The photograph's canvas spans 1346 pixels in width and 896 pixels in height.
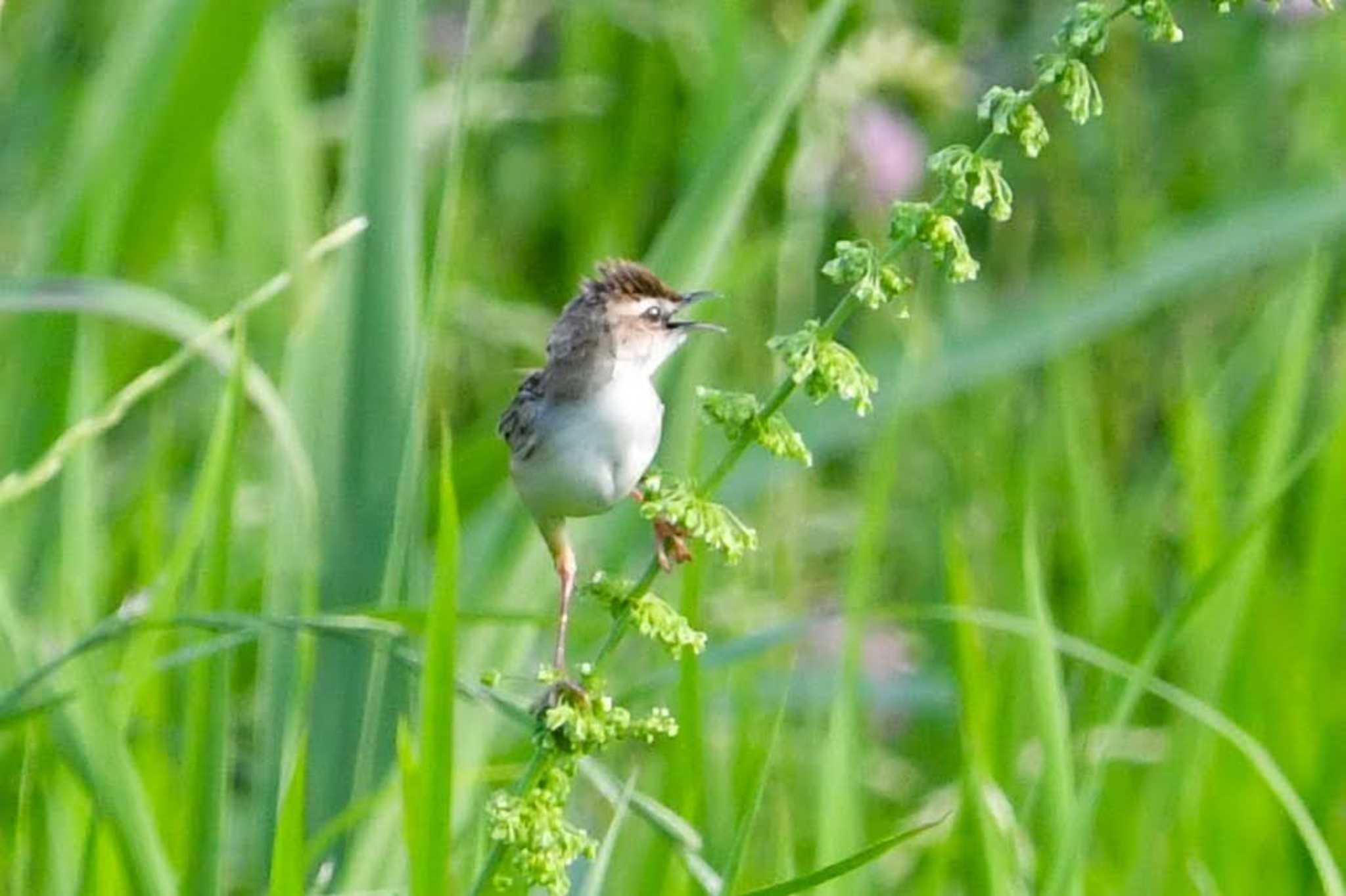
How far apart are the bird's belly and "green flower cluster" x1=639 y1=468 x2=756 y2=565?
11.0 inches

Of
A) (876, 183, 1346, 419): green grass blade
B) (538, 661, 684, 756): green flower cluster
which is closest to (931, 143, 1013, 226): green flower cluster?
(538, 661, 684, 756): green flower cluster

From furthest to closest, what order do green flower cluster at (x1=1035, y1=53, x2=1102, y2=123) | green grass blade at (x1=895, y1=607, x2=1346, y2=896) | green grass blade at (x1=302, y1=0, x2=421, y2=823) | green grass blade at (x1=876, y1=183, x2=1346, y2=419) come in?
green grass blade at (x1=876, y1=183, x2=1346, y2=419), green grass blade at (x1=302, y1=0, x2=421, y2=823), green grass blade at (x1=895, y1=607, x2=1346, y2=896), green flower cluster at (x1=1035, y1=53, x2=1102, y2=123)

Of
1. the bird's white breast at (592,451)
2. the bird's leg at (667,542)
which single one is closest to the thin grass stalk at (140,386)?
the bird's white breast at (592,451)

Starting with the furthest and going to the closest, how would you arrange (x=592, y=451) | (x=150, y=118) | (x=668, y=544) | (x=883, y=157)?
(x=883, y=157), (x=150, y=118), (x=592, y=451), (x=668, y=544)

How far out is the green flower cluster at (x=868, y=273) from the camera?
1.67 m

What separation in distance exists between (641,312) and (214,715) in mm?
553

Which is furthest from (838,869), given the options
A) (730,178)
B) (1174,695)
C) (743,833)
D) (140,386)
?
(730,178)

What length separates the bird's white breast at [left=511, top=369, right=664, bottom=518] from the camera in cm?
206

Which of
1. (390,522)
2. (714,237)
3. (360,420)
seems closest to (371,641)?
(390,522)

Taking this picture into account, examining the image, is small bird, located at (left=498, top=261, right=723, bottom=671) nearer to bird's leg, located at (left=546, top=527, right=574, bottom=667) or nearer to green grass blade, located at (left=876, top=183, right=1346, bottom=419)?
bird's leg, located at (left=546, top=527, right=574, bottom=667)

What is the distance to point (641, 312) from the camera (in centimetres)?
245

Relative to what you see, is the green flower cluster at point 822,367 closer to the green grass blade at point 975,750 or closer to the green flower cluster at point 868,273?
the green flower cluster at point 868,273

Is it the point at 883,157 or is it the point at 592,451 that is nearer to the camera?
the point at 592,451

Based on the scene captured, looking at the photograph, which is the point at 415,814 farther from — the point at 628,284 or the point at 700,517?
the point at 628,284
